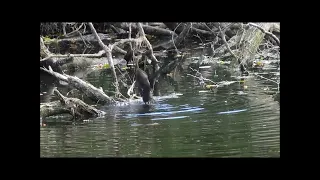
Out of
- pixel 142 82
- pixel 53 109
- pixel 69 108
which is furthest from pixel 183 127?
pixel 53 109

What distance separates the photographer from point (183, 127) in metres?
4.34

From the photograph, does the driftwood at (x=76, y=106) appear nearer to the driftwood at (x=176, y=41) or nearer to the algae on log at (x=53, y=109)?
the algae on log at (x=53, y=109)

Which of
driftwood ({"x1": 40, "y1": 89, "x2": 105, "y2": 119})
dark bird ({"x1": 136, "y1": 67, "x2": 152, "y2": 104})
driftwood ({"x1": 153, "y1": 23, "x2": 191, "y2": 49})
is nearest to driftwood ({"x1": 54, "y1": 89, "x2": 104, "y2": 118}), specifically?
driftwood ({"x1": 40, "y1": 89, "x2": 105, "y2": 119})

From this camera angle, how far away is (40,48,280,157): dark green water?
4.00 meters

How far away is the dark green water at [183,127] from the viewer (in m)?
4.00

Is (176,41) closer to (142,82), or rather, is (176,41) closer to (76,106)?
(142,82)

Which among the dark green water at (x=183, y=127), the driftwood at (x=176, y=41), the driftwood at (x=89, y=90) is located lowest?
the dark green water at (x=183, y=127)

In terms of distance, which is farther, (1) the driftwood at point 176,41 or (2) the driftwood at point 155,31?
(1) the driftwood at point 176,41

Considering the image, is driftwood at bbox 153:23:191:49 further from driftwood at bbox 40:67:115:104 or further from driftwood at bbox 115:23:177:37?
driftwood at bbox 40:67:115:104

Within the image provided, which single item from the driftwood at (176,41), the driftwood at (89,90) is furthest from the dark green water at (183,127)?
the driftwood at (176,41)

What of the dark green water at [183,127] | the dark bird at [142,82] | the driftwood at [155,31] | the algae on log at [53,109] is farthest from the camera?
the driftwood at [155,31]

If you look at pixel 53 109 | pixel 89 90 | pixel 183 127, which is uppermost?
pixel 89 90
